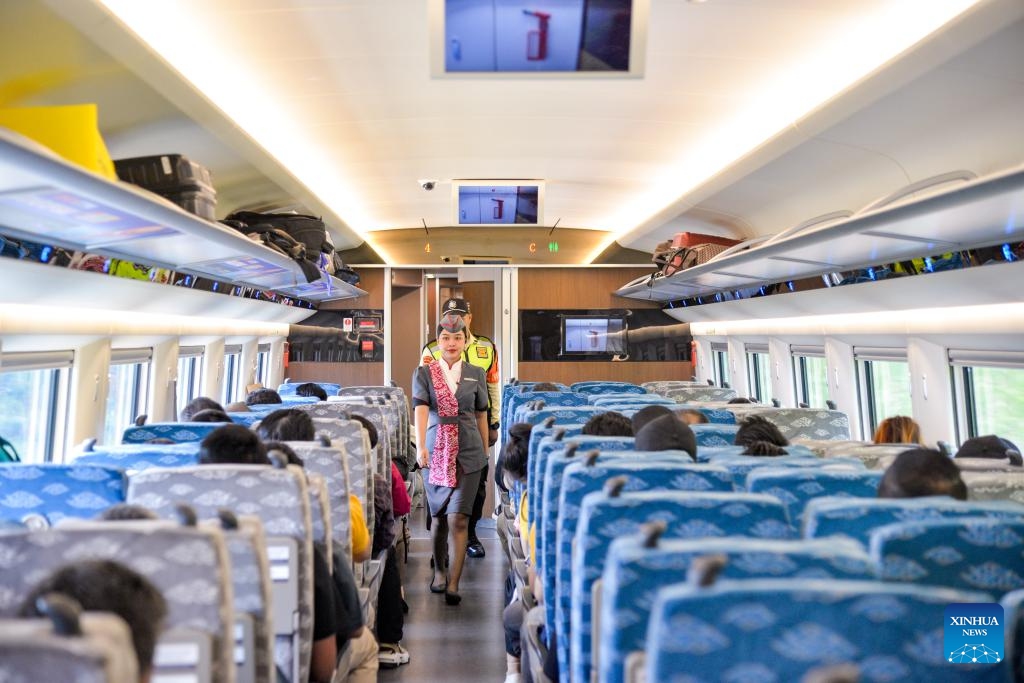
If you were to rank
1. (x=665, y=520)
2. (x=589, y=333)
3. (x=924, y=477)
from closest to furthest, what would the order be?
(x=665, y=520) → (x=924, y=477) → (x=589, y=333)

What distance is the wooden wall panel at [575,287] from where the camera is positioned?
11453 mm

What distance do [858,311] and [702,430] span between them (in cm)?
279

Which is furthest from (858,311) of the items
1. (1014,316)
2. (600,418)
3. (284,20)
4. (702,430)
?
(284,20)

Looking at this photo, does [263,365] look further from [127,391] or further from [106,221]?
[106,221]

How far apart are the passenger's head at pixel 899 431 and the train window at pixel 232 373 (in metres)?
7.13

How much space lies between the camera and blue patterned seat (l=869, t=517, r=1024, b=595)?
70.6 inches

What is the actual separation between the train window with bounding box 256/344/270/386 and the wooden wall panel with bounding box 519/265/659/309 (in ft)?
12.3

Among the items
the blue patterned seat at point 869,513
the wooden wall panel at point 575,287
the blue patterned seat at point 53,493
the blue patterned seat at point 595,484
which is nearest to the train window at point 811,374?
the wooden wall panel at point 575,287

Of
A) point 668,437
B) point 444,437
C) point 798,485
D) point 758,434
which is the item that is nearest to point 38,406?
point 444,437

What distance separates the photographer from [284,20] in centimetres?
425

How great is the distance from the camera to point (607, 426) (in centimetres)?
438

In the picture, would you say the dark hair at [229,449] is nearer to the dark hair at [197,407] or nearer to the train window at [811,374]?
the dark hair at [197,407]

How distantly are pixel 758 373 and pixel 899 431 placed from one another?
448 centimetres

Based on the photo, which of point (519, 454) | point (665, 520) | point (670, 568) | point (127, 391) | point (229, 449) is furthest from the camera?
point (127, 391)
